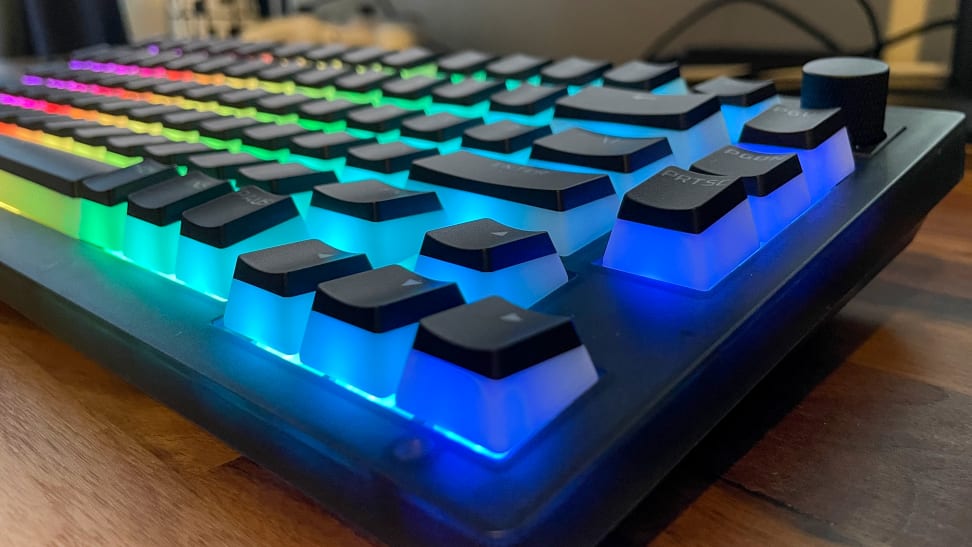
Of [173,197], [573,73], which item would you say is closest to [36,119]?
[173,197]

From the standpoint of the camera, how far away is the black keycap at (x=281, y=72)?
628 millimetres

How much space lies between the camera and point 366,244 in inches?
13.6

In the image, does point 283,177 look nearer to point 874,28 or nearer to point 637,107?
point 637,107

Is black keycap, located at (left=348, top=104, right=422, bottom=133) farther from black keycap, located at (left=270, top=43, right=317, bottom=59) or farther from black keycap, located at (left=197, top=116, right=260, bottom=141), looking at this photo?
black keycap, located at (left=270, top=43, right=317, bottom=59)

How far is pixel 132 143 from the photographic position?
482 mm

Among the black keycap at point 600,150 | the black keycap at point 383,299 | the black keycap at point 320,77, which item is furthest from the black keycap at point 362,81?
the black keycap at point 383,299

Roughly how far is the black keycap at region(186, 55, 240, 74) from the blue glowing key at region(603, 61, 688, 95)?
0.34m

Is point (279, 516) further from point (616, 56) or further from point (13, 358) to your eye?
point (616, 56)

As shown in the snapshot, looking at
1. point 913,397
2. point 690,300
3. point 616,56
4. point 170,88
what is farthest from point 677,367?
point 616,56

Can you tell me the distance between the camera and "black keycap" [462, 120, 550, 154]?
0.41m

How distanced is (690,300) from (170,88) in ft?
1.61

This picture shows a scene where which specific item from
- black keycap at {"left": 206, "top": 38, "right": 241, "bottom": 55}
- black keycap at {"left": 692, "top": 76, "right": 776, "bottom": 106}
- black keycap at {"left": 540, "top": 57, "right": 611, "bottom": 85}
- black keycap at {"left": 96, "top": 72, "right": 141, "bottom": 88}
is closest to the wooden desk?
black keycap at {"left": 692, "top": 76, "right": 776, "bottom": 106}

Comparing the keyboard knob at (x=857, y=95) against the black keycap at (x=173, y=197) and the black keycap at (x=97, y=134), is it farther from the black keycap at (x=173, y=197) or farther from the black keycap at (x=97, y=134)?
the black keycap at (x=97, y=134)

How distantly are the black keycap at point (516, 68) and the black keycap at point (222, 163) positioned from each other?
0.21 metres
